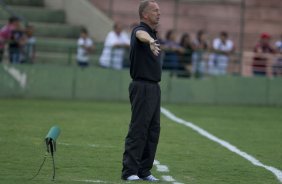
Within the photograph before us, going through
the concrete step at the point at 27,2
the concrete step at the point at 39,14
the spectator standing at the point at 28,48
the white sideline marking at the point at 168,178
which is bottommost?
the white sideline marking at the point at 168,178

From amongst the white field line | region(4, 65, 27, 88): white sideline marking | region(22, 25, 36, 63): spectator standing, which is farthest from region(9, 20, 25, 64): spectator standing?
the white field line

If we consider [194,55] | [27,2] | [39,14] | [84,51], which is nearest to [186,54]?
[194,55]

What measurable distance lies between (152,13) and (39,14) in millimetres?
18859

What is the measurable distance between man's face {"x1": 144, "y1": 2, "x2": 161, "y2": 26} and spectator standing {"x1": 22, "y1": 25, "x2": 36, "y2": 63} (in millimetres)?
13942

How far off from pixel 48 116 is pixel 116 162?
676 cm

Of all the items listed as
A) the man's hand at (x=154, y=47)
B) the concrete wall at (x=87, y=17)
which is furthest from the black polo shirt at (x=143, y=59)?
the concrete wall at (x=87, y=17)

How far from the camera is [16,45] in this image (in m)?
23.7

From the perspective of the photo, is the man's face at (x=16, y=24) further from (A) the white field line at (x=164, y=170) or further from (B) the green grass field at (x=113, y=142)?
(A) the white field line at (x=164, y=170)

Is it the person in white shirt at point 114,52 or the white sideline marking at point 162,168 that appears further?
the person in white shirt at point 114,52

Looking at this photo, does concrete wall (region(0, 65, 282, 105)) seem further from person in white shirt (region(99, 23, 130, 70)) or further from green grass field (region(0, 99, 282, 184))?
green grass field (region(0, 99, 282, 184))

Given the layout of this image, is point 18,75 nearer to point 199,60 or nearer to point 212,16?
point 199,60

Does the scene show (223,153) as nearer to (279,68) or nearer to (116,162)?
(116,162)

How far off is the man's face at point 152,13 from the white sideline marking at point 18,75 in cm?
1390

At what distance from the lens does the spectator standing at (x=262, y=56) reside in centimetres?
2520
